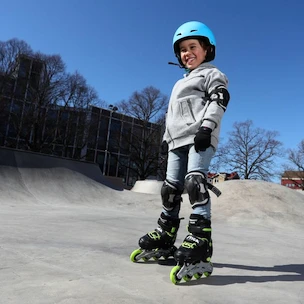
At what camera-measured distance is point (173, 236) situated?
2.68 meters

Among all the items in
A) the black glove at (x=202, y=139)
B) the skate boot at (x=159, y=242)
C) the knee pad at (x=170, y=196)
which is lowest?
the skate boot at (x=159, y=242)

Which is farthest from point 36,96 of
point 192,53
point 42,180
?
point 192,53

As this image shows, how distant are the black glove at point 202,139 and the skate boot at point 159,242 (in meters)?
0.76

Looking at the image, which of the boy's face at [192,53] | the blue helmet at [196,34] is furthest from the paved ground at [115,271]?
the blue helmet at [196,34]

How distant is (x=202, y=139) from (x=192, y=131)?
24 cm

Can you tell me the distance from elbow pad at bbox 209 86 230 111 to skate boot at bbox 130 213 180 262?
1146 mm

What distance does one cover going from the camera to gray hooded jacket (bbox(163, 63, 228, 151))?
8.27 feet

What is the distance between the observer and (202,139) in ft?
7.70

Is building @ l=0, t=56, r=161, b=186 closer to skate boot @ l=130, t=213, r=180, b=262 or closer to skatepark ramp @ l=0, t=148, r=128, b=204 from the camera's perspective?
skatepark ramp @ l=0, t=148, r=128, b=204

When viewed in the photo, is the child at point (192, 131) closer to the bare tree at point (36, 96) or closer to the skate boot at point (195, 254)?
the skate boot at point (195, 254)

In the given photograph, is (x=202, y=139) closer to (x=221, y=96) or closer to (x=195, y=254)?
(x=221, y=96)

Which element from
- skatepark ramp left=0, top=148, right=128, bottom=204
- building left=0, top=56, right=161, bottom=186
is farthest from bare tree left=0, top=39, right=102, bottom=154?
skatepark ramp left=0, top=148, right=128, bottom=204

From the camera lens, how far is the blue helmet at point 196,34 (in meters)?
2.72

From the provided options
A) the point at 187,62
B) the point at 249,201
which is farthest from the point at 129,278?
the point at 249,201
